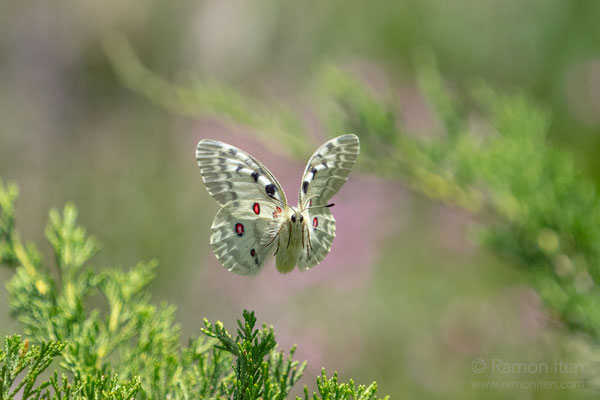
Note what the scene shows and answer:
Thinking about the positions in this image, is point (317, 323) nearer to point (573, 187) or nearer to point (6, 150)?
point (573, 187)

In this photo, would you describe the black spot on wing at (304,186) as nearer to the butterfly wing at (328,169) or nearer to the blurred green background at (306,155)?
the butterfly wing at (328,169)

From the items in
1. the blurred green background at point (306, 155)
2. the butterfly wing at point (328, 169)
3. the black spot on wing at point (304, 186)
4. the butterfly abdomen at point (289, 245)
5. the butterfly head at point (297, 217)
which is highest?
the blurred green background at point (306, 155)

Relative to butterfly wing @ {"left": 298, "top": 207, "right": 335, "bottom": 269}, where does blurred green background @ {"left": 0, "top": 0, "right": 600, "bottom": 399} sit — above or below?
above

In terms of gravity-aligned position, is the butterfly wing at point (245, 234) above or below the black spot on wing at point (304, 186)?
below

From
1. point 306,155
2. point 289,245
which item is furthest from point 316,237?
point 306,155

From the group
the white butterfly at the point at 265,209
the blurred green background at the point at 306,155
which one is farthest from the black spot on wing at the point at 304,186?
the blurred green background at the point at 306,155

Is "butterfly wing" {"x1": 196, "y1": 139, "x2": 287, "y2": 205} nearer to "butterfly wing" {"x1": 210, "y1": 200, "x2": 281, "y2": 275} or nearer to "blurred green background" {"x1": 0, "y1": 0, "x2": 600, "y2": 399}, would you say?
"butterfly wing" {"x1": 210, "y1": 200, "x2": 281, "y2": 275}

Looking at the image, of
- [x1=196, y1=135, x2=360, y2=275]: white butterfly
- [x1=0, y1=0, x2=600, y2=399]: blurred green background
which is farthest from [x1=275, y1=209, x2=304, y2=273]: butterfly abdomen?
[x1=0, y1=0, x2=600, y2=399]: blurred green background

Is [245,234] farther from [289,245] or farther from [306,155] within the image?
[306,155]
